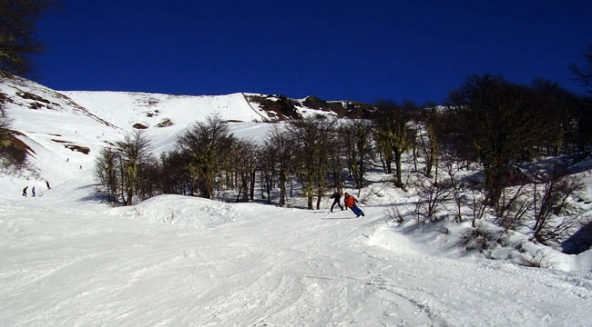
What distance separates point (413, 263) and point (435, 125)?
36141 millimetres

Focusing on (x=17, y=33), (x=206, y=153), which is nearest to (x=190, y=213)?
(x=206, y=153)

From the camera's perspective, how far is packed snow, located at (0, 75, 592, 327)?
5.44 m

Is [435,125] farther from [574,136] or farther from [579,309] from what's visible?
[579,309]

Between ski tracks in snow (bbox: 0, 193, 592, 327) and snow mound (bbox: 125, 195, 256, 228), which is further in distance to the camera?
snow mound (bbox: 125, 195, 256, 228)

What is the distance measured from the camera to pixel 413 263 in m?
8.34

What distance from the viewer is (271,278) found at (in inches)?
312

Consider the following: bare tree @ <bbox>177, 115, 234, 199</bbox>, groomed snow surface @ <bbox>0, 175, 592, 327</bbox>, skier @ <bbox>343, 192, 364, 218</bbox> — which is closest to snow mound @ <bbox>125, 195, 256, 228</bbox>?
skier @ <bbox>343, 192, 364, 218</bbox>

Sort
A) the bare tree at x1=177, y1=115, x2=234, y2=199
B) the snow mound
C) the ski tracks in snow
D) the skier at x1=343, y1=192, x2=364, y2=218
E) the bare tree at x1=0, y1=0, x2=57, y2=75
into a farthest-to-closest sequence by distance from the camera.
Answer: the bare tree at x1=177, y1=115, x2=234, y2=199 → the snow mound → the skier at x1=343, y1=192, x2=364, y2=218 → the bare tree at x1=0, y1=0, x2=57, y2=75 → the ski tracks in snow

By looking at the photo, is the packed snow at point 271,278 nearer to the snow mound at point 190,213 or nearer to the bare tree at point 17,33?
the bare tree at point 17,33

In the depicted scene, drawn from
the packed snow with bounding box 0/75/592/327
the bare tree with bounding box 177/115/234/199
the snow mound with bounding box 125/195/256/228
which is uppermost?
the bare tree with bounding box 177/115/234/199

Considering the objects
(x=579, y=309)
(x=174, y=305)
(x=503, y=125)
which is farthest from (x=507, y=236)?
(x=503, y=125)

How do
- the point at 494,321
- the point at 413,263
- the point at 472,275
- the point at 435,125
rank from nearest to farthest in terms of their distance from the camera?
the point at 494,321 < the point at 472,275 < the point at 413,263 < the point at 435,125

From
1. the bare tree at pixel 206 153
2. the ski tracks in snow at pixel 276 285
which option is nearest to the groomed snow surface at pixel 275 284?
the ski tracks in snow at pixel 276 285

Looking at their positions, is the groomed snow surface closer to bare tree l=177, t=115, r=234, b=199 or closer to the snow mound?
the snow mound
